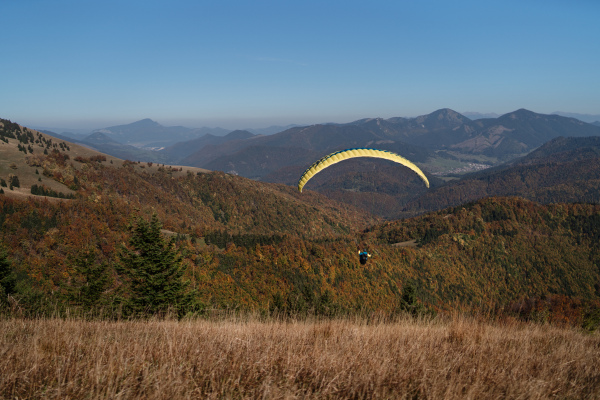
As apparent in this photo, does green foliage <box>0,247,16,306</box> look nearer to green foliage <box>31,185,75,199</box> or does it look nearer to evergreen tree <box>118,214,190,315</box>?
evergreen tree <box>118,214,190,315</box>

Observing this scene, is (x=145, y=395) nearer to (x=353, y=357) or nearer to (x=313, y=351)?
(x=313, y=351)

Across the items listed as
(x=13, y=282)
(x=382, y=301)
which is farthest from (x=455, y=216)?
(x=13, y=282)

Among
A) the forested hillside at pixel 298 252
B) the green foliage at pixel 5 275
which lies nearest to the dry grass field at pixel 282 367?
the forested hillside at pixel 298 252

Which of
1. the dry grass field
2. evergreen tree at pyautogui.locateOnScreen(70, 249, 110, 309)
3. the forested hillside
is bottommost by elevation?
the forested hillside

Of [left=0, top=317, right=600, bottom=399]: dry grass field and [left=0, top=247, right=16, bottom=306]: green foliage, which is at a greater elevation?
[left=0, top=317, right=600, bottom=399]: dry grass field

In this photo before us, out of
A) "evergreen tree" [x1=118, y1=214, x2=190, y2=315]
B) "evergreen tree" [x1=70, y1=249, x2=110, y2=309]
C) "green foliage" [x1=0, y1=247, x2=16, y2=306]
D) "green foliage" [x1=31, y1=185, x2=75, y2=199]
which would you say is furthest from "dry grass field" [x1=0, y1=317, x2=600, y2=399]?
"green foliage" [x1=31, y1=185, x2=75, y2=199]
